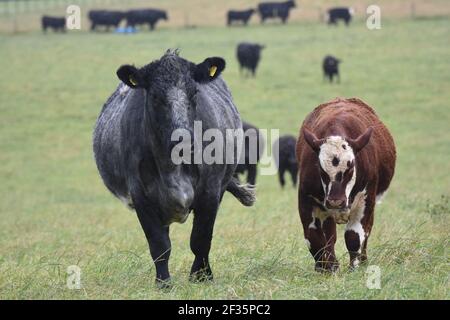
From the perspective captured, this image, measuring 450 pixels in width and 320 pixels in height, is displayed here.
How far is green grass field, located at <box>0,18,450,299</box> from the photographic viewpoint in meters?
7.18

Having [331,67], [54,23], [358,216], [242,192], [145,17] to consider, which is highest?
[358,216]

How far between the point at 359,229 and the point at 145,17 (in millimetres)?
53854

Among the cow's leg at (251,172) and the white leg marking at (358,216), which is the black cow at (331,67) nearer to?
the cow's leg at (251,172)

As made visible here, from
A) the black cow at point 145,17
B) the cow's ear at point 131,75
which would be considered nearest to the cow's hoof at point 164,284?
the cow's ear at point 131,75

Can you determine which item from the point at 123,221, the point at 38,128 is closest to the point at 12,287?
the point at 123,221

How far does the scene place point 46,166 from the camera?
1103 inches

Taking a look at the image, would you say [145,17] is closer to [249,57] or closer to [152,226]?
[249,57]

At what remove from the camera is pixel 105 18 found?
203 feet

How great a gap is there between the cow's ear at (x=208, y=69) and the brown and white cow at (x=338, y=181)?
92cm

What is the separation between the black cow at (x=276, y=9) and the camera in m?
58.4

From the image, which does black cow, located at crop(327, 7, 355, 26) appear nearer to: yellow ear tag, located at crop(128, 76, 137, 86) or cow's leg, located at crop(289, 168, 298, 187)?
cow's leg, located at crop(289, 168, 298, 187)

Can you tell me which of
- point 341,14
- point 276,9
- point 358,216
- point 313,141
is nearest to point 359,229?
point 358,216

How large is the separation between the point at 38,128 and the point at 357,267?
2586 cm

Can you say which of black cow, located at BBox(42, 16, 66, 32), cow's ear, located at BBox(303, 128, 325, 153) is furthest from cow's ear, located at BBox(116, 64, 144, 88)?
black cow, located at BBox(42, 16, 66, 32)
